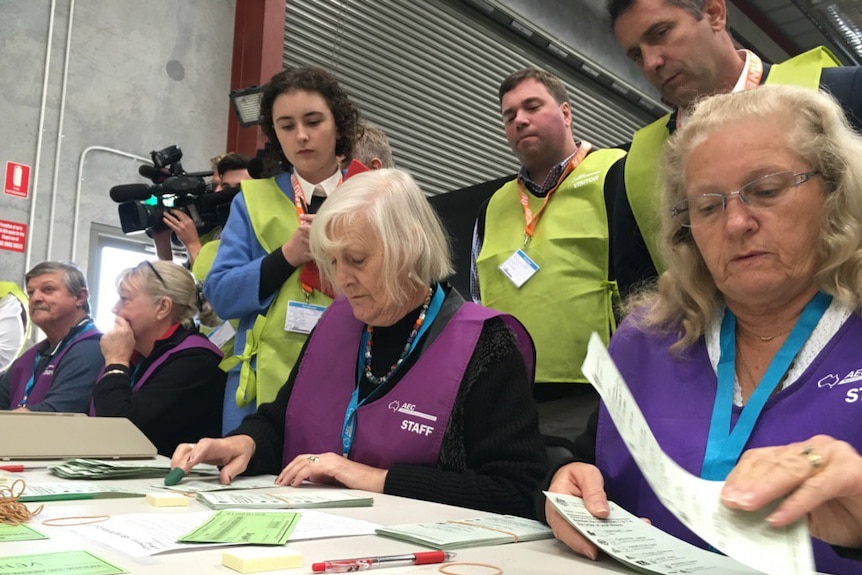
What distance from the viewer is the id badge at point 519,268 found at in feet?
7.10

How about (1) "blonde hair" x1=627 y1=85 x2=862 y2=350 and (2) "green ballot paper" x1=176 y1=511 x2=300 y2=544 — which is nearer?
(2) "green ballot paper" x1=176 y1=511 x2=300 y2=544

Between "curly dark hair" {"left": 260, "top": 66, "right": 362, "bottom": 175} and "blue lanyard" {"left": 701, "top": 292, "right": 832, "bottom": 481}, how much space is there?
1.51m

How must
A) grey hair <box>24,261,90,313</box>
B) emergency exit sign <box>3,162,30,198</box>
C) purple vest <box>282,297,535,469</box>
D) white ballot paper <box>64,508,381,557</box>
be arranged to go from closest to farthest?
white ballot paper <box>64,508,381,557</box>
purple vest <box>282,297,535,469</box>
grey hair <box>24,261,90,313</box>
emergency exit sign <box>3,162,30,198</box>

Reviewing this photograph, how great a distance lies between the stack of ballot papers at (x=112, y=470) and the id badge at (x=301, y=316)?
462 mm

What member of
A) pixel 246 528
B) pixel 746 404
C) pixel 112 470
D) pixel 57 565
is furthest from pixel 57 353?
pixel 746 404

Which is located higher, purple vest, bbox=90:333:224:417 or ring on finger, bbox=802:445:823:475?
purple vest, bbox=90:333:224:417

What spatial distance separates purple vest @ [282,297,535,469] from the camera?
1.44 meters

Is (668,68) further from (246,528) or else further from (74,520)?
(74,520)

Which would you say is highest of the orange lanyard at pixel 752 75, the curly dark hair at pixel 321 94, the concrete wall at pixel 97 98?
the concrete wall at pixel 97 98

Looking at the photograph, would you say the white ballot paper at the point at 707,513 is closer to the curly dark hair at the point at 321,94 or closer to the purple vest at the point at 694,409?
the purple vest at the point at 694,409

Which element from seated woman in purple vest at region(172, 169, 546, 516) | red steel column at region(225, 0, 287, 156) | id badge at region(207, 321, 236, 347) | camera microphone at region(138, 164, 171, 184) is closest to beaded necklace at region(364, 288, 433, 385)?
seated woman in purple vest at region(172, 169, 546, 516)

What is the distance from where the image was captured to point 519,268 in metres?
2.19

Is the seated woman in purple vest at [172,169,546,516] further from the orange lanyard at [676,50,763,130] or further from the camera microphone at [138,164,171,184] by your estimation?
the camera microphone at [138,164,171,184]

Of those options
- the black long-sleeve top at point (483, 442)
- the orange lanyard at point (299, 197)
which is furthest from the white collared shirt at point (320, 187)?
the black long-sleeve top at point (483, 442)
